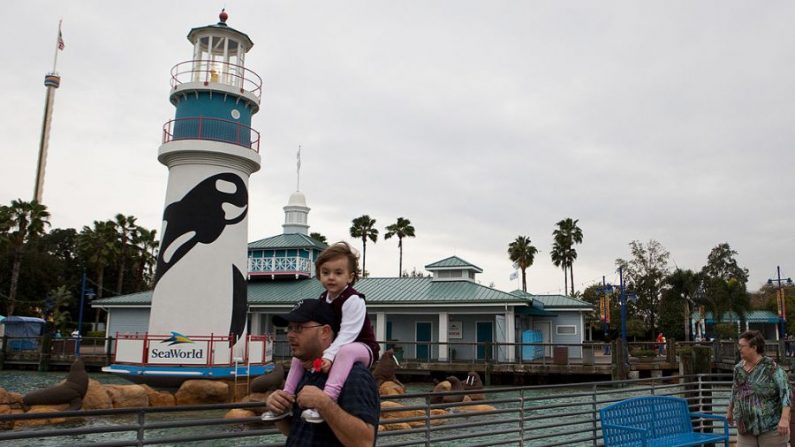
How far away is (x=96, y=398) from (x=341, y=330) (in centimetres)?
1731

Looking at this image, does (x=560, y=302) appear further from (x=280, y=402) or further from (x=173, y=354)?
(x=280, y=402)

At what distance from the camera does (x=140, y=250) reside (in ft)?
182

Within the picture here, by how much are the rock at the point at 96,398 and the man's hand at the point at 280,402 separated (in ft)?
55.4

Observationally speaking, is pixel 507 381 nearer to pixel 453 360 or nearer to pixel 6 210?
pixel 453 360

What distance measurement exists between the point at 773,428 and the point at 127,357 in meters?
18.8

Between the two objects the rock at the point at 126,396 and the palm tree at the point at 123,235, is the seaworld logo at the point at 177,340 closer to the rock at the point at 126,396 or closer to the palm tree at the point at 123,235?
the rock at the point at 126,396

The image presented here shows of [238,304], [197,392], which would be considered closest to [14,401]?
[197,392]

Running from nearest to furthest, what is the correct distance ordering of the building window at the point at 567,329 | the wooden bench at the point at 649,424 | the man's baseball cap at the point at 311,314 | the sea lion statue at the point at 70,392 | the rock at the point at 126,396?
the man's baseball cap at the point at 311,314
the wooden bench at the point at 649,424
the sea lion statue at the point at 70,392
the rock at the point at 126,396
the building window at the point at 567,329

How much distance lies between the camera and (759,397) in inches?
257

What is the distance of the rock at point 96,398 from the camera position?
693 inches

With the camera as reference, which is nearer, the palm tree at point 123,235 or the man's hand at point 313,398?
the man's hand at point 313,398

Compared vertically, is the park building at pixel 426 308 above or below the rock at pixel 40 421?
above

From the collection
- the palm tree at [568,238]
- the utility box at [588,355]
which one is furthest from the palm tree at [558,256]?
the utility box at [588,355]

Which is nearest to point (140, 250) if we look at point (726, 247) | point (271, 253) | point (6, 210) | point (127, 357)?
point (6, 210)
